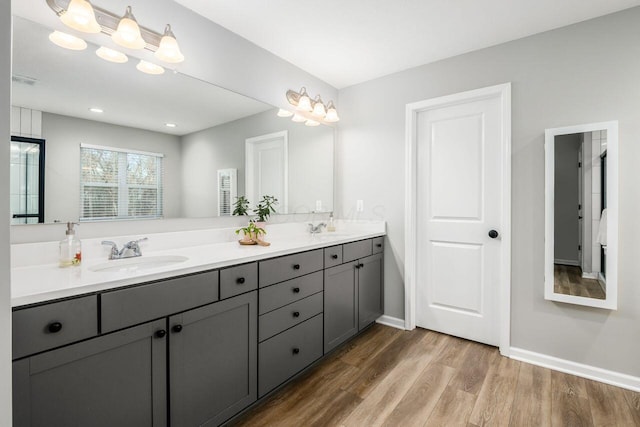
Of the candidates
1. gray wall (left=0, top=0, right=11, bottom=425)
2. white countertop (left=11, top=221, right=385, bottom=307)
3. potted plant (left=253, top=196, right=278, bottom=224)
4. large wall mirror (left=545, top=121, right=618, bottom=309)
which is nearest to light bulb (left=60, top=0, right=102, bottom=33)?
gray wall (left=0, top=0, right=11, bottom=425)

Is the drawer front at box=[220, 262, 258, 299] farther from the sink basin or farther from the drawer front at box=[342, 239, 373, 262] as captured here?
the drawer front at box=[342, 239, 373, 262]

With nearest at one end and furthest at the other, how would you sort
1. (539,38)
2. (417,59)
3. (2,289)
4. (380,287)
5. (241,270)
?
(2,289), (241,270), (539,38), (417,59), (380,287)

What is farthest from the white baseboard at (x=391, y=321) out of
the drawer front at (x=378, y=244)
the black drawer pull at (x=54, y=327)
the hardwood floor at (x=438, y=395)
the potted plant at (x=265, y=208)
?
the black drawer pull at (x=54, y=327)

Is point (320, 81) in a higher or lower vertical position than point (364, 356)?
higher

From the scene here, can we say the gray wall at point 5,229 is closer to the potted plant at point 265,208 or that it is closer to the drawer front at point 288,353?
the drawer front at point 288,353

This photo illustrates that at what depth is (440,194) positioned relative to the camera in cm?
271

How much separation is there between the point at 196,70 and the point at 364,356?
233cm

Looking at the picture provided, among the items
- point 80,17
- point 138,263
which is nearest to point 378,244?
point 138,263

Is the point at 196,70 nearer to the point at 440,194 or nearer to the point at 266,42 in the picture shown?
the point at 266,42

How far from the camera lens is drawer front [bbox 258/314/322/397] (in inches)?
67.2

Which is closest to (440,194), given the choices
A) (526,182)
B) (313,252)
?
(526,182)

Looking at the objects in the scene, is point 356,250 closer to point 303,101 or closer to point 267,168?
point 267,168

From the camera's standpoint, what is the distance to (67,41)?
4.86 feet

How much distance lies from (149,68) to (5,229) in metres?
1.33
